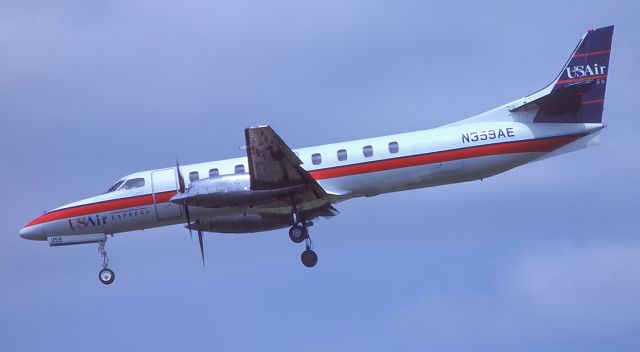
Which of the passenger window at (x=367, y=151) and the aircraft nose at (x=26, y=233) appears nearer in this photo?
the passenger window at (x=367, y=151)

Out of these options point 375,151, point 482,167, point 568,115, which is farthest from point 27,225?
point 568,115

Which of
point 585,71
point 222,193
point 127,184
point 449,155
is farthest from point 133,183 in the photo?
point 585,71

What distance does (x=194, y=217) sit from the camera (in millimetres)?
50406

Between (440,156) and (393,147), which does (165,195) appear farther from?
(440,156)

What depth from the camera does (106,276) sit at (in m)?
50.6

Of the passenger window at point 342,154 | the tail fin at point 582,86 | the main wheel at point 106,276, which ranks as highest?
the tail fin at point 582,86

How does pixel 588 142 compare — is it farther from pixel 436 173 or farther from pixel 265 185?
pixel 265 185

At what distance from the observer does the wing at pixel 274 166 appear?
46312 millimetres

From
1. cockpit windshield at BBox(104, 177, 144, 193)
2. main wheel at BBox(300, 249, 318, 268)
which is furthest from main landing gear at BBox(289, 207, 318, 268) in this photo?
cockpit windshield at BBox(104, 177, 144, 193)

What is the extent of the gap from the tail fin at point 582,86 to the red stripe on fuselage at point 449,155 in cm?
89

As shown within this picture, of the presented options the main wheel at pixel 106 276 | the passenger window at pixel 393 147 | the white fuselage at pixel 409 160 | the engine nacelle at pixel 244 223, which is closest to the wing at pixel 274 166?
the white fuselage at pixel 409 160

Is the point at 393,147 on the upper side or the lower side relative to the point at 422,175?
upper

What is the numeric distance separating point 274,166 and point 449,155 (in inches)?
250

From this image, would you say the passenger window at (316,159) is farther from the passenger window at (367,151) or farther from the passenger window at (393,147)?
the passenger window at (393,147)
